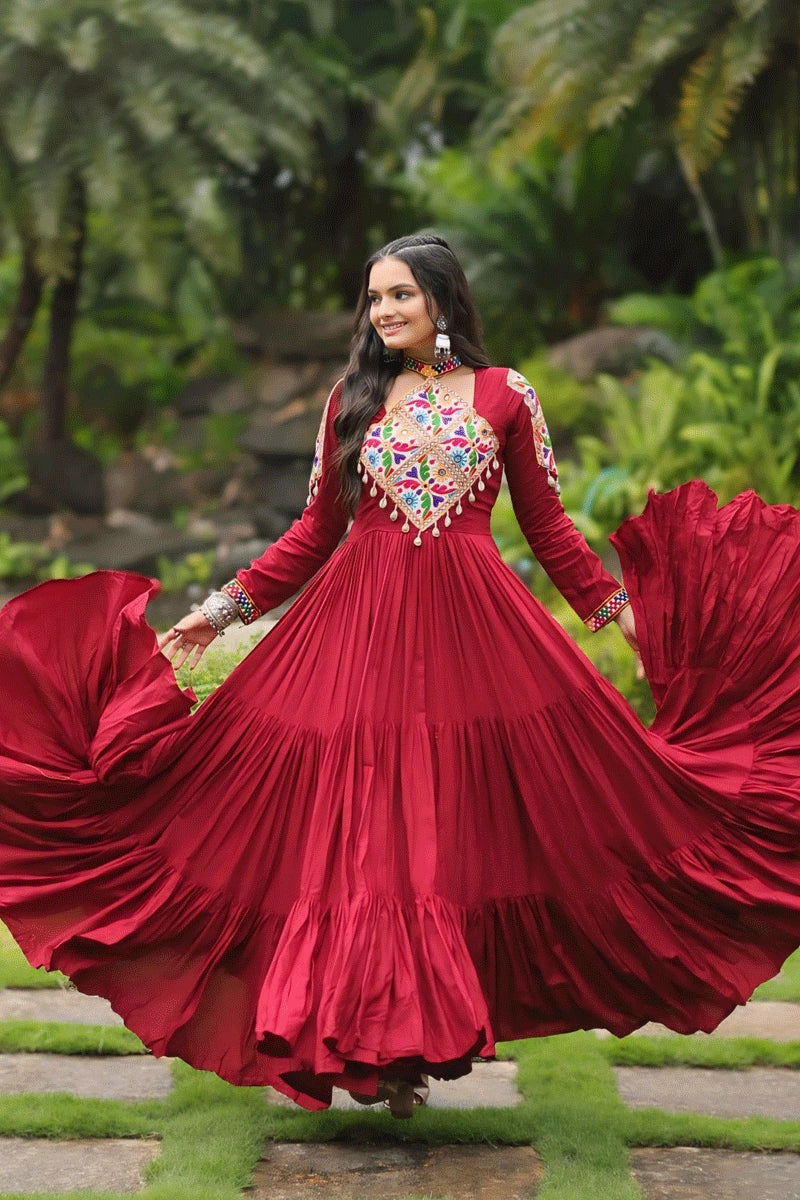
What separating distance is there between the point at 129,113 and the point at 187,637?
26.0ft

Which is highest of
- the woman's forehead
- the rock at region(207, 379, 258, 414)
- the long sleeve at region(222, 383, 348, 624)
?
the rock at region(207, 379, 258, 414)

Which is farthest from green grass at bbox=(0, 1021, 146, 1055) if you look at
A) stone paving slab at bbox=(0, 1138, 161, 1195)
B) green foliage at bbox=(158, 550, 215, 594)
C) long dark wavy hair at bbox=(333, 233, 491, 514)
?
green foliage at bbox=(158, 550, 215, 594)

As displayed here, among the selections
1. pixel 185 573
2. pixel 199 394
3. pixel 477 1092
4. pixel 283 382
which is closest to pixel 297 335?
pixel 283 382

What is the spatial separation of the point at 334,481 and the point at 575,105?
22.0 ft

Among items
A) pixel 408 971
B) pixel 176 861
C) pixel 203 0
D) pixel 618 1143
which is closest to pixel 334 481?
pixel 176 861

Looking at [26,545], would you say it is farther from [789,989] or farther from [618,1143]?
[618,1143]

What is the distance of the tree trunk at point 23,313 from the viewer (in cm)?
1185

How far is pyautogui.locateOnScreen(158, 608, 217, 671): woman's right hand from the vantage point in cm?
359

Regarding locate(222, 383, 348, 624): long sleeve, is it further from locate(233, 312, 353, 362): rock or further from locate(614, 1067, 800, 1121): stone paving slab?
locate(233, 312, 353, 362): rock

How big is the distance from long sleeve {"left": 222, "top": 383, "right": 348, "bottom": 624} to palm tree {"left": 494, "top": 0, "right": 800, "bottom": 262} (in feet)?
20.6

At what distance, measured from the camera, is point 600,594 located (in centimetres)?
368

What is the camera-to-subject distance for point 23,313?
11.9 m

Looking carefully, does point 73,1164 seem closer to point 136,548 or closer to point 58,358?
point 136,548

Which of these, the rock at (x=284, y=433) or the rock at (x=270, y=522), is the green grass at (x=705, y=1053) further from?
the rock at (x=284, y=433)
